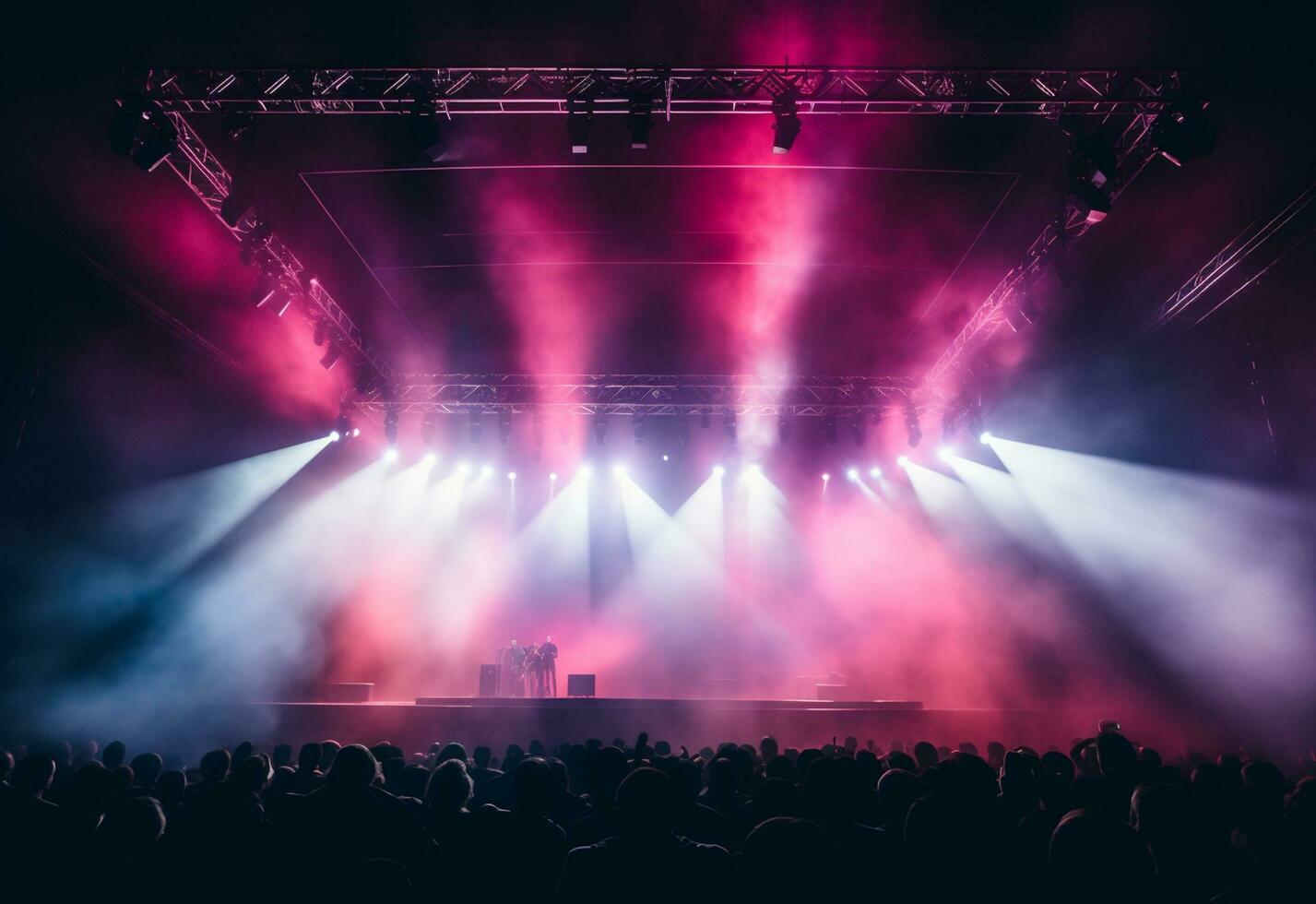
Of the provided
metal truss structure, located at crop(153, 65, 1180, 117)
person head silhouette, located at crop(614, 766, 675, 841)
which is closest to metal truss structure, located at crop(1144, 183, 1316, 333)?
metal truss structure, located at crop(153, 65, 1180, 117)

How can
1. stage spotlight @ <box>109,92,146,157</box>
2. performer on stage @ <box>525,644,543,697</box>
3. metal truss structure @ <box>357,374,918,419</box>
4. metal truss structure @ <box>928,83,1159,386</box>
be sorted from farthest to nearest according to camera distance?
performer on stage @ <box>525,644,543,697</box>
metal truss structure @ <box>357,374,918,419</box>
metal truss structure @ <box>928,83,1159,386</box>
stage spotlight @ <box>109,92,146,157</box>

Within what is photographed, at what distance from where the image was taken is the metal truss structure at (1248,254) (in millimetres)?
7441

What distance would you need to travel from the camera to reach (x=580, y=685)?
12.5 meters

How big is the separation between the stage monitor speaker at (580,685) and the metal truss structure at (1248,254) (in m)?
11.3

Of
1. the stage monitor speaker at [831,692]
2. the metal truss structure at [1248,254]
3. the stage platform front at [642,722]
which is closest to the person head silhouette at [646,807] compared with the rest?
the stage platform front at [642,722]

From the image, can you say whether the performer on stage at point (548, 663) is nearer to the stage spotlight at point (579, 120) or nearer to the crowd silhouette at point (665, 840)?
the crowd silhouette at point (665, 840)

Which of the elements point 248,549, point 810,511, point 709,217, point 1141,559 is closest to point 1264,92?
point 709,217

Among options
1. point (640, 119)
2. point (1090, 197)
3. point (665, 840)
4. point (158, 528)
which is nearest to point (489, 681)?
point (158, 528)

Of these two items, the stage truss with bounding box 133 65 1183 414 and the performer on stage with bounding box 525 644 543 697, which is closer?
the stage truss with bounding box 133 65 1183 414

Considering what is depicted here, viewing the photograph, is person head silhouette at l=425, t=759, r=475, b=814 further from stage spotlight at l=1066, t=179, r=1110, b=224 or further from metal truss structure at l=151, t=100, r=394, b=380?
stage spotlight at l=1066, t=179, r=1110, b=224

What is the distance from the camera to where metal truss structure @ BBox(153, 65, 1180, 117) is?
632 cm

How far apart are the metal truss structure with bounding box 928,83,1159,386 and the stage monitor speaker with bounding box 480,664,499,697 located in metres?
10.3

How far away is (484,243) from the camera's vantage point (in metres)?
8.89

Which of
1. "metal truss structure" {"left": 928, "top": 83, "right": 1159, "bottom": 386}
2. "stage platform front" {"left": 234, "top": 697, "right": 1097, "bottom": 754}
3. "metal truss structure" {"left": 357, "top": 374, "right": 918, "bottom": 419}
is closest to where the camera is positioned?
"metal truss structure" {"left": 928, "top": 83, "right": 1159, "bottom": 386}
